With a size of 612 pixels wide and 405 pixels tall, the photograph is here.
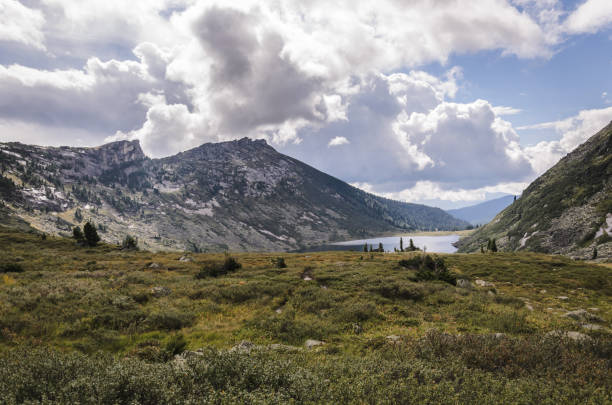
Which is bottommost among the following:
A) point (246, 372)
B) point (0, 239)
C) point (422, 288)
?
point (422, 288)

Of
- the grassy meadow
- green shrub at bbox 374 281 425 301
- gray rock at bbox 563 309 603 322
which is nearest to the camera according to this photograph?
the grassy meadow

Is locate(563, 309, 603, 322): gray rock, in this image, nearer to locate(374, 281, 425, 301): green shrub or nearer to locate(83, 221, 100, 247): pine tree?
locate(374, 281, 425, 301): green shrub

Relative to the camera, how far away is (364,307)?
1852 centimetres

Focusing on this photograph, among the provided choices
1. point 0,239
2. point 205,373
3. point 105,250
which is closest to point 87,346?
point 205,373

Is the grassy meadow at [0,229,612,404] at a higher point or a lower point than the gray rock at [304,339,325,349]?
higher

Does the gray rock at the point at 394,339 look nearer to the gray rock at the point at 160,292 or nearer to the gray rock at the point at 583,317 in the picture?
the gray rock at the point at 583,317

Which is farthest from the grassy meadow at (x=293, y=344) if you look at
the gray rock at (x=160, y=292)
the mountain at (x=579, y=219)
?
the mountain at (x=579, y=219)

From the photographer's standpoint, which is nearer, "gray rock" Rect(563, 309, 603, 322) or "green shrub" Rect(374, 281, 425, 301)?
"gray rock" Rect(563, 309, 603, 322)

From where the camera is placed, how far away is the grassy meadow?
6762 mm

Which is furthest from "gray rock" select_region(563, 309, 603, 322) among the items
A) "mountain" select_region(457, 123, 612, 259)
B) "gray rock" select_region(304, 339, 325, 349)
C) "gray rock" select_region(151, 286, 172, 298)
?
"mountain" select_region(457, 123, 612, 259)

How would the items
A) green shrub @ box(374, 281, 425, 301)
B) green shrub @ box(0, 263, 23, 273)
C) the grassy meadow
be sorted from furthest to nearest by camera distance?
green shrub @ box(0, 263, 23, 273) < green shrub @ box(374, 281, 425, 301) < the grassy meadow

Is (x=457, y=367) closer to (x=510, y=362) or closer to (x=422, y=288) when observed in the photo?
(x=510, y=362)

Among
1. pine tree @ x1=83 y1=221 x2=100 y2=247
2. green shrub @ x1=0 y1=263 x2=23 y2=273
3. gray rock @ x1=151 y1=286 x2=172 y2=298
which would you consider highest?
pine tree @ x1=83 y1=221 x2=100 y2=247

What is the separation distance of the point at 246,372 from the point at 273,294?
51.9 ft
